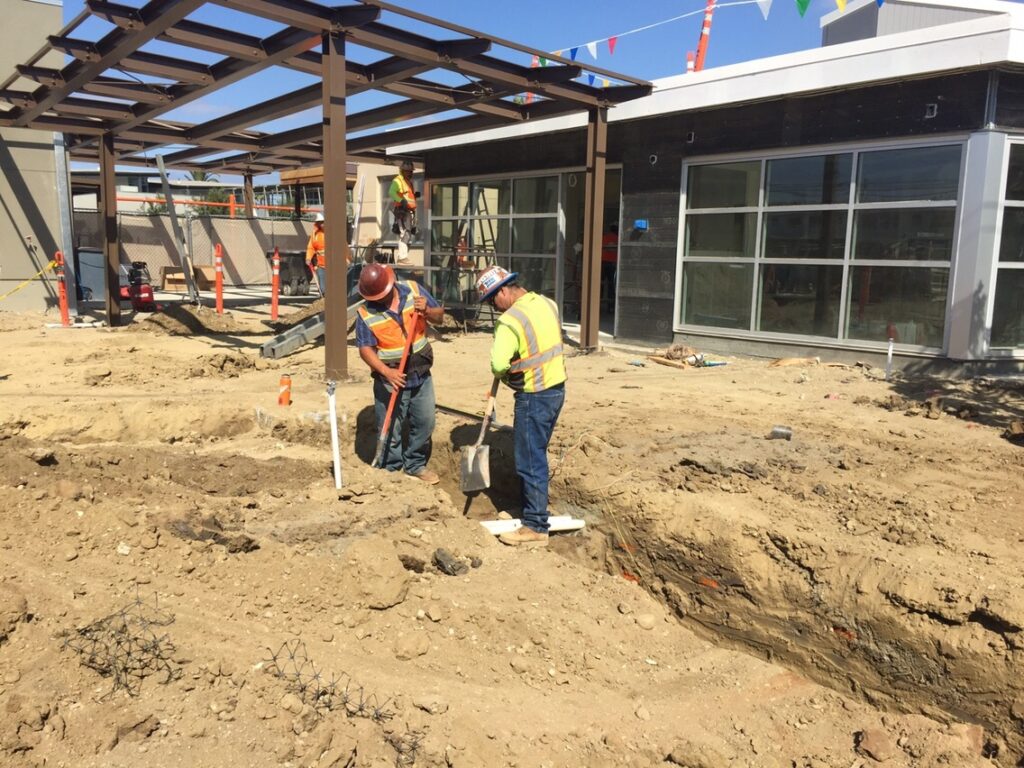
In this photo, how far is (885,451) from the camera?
6254 millimetres

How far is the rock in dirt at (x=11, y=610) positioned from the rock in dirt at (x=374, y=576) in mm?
1464

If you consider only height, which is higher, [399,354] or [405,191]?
[405,191]

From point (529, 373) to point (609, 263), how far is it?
11482 mm

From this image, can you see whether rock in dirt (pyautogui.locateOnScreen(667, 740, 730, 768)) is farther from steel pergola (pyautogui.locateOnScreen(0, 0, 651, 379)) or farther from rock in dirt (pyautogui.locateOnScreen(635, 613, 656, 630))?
steel pergola (pyautogui.locateOnScreen(0, 0, 651, 379))

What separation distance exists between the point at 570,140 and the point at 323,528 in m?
10.3

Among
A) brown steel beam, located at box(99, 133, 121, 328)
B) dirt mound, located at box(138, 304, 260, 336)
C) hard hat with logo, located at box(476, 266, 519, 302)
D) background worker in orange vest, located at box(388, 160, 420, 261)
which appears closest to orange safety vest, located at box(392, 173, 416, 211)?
background worker in orange vest, located at box(388, 160, 420, 261)

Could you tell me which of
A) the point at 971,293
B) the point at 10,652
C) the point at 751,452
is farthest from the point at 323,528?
the point at 971,293

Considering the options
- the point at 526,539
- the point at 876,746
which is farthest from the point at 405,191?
the point at 876,746

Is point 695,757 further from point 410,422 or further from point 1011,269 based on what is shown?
point 1011,269

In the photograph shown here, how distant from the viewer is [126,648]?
10.7ft

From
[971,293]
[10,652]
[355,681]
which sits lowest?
[355,681]

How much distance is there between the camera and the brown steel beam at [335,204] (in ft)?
27.5

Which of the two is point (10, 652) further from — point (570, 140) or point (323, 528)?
point (570, 140)

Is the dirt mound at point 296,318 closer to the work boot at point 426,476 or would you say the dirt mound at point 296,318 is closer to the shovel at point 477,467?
the work boot at point 426,476
